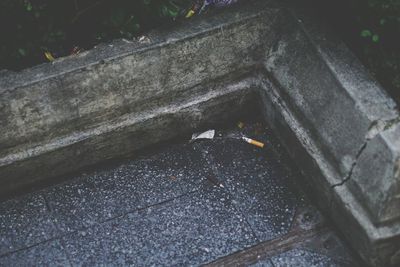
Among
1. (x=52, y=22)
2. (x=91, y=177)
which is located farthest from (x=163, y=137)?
(x=52, y=22)

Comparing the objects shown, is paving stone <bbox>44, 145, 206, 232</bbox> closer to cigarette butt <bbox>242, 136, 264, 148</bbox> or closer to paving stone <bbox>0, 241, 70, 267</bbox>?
paving stone <bbox>0, 241, 70, 267</bbox>

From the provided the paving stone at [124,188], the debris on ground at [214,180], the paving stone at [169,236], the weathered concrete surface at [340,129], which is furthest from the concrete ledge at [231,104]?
the paving stone at [169,236]

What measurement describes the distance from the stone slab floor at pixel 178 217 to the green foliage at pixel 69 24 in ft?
3.20

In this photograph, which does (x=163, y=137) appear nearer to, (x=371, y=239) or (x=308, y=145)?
(x=308, y=145)

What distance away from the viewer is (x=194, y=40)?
4148 mm

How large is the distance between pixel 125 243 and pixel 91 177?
2.13 feet

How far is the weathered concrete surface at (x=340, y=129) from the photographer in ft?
11.8

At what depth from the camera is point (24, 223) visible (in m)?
4.13

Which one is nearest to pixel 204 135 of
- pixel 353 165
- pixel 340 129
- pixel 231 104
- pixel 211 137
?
pixel 211 137

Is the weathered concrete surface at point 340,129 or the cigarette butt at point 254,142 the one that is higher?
the weathered concrete surface at point 340,129

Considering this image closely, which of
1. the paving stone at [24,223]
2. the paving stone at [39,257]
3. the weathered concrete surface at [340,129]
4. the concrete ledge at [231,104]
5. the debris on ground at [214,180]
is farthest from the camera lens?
the debris on ground at [214,180]

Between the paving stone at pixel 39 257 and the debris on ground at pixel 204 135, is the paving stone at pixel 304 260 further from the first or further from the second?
the paving stone at pixel 39 257

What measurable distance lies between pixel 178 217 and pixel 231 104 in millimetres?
1020

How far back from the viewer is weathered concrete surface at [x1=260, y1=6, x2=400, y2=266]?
3607 millimetres
